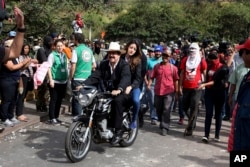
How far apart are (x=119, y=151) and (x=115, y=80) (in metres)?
1.20

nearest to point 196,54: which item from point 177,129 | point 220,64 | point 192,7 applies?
point 220,64

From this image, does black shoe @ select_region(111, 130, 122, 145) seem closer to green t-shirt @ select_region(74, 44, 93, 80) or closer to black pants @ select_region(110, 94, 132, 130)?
black pants @ select_region(110, 94, 132, 130)

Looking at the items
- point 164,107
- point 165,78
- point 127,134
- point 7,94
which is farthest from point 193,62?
point 7,94

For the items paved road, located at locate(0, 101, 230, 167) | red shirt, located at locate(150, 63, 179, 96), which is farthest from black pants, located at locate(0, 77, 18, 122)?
red shirt, located at locate(150, 63, 179, 96)

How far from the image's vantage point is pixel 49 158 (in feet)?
20.1

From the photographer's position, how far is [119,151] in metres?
6.64

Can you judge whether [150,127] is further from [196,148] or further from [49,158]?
[49,158]

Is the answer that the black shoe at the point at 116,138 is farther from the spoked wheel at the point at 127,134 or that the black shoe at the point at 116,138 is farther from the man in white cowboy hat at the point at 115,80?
the spoked wheel at the point at 127,134

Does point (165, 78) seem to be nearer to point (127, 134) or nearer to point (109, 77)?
point (127, 134)

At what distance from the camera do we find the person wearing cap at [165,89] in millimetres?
8031

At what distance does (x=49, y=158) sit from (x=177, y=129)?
11.1 ft

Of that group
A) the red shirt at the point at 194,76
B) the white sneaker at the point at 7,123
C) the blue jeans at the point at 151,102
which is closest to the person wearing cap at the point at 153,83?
the blue jeans at the point at 151,102

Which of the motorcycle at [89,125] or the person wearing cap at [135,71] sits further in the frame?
the person wearing cap at [135,71]

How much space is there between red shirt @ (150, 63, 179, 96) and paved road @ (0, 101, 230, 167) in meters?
0.89
